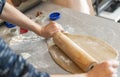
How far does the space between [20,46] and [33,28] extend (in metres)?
0.12

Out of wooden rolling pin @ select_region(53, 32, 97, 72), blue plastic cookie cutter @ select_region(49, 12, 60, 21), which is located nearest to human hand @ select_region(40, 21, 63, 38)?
wooden rolling pin @ select_region(53, 32, 97, 72)

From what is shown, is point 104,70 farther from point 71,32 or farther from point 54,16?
point 54,16

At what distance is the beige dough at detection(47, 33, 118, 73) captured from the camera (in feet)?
3.49

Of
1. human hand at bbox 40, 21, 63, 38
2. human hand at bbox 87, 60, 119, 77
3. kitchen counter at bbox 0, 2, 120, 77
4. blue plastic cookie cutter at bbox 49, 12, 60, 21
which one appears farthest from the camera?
blue plastic cookie cutter at bbox 49, 12, 60, 21

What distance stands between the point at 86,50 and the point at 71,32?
0.23 m

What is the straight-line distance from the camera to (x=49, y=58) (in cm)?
117

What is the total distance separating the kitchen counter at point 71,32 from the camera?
3.73 feet

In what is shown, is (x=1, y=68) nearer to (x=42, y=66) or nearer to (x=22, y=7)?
(x=42, y=66)

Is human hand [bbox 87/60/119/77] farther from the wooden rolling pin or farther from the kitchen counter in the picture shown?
the kitchen counter

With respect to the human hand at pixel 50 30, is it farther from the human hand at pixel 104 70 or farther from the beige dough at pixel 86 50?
the human hand at pixel 104 70

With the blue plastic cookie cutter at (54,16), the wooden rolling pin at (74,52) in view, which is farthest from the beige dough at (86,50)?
the blue plastic cookie cutter at (54,16)

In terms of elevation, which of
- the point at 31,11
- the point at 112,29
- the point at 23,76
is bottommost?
the point at 31,11

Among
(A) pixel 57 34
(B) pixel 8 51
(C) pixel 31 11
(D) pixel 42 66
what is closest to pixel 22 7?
(C) pixel 31 11

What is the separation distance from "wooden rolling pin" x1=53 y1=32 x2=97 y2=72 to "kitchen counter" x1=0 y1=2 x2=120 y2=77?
79mm
